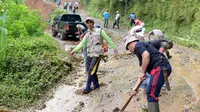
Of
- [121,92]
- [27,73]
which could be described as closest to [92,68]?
[121,92]

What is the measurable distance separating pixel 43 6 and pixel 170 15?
26690 millimetres

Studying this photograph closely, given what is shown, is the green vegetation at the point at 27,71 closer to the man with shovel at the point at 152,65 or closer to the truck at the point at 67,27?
the man with shovel at the point at 152,65

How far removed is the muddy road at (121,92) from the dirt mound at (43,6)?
104 feet

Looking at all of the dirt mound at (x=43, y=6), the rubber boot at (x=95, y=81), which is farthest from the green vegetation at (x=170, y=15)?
the dirt mound at (x=43, y=6)

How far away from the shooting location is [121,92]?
786 centimetres

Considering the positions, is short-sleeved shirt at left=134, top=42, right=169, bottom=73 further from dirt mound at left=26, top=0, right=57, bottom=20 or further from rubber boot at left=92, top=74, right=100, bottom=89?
dirt mound at left=26, top=0, right=57, bottom=20

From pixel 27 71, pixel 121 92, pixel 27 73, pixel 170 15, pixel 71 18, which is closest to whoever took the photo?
pixel 121 92

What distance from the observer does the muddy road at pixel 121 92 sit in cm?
666

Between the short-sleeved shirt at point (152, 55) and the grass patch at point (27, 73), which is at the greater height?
the short-sleeved shirt at point (152, 55)

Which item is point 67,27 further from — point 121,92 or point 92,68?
point 121,92

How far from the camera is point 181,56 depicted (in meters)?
11.6

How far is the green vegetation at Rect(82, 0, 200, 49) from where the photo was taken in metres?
19.2

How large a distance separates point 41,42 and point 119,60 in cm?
296

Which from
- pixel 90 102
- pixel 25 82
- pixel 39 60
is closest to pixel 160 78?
pixel 90 102
